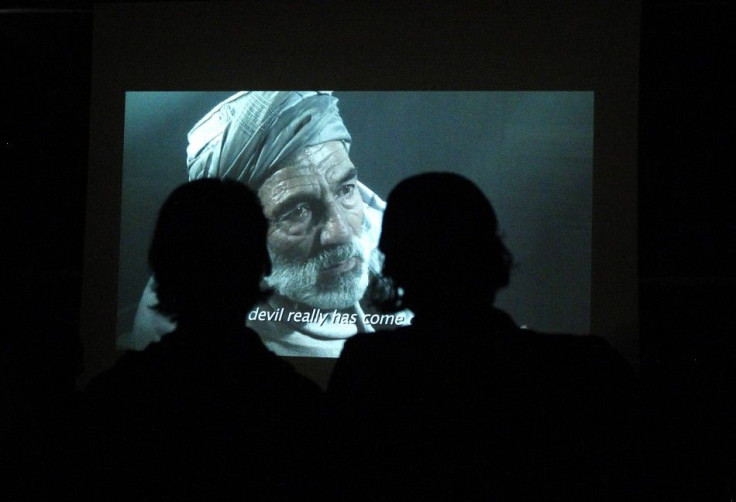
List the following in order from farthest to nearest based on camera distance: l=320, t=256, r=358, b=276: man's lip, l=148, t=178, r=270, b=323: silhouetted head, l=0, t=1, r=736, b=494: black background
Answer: l=0, t=1, r=736, b=494: black background < l=320, t=256, r=358, b=276: man's lip < l=148, t=178, r=270, b=323: silhouetted head

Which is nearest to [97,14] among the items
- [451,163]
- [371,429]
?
[451,163]

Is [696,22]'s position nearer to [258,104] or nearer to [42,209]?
[258,104]

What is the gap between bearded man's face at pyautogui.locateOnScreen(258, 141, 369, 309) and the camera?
11.1 feet

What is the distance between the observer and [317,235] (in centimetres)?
339

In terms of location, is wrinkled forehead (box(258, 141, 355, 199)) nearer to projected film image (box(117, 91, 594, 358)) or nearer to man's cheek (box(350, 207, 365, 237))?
projected film image (box(117, 91, 594, 358))

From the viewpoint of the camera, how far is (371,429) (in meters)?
0.97

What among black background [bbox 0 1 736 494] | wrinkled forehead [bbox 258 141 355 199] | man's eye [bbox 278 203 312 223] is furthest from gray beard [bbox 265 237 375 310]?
black background [bbox 0 1 736 494]

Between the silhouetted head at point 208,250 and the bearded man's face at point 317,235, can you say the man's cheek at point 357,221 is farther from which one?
the silhouetted head at point 208,250

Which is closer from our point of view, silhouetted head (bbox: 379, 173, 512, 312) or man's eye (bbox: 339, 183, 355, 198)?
silhouetted head (bbox: 379, 173, 512, 312)

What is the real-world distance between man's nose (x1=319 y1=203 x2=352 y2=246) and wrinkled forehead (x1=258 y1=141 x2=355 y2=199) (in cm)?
13

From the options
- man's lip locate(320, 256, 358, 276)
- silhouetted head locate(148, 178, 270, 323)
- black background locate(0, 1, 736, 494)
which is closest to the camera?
silhouetted head locate(148, 178, 270, 323)

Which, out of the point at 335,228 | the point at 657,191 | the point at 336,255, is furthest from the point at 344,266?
the point at 657,191

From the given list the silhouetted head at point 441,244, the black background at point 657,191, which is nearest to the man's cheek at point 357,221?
the black background at point 657,191

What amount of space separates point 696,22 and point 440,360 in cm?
316
